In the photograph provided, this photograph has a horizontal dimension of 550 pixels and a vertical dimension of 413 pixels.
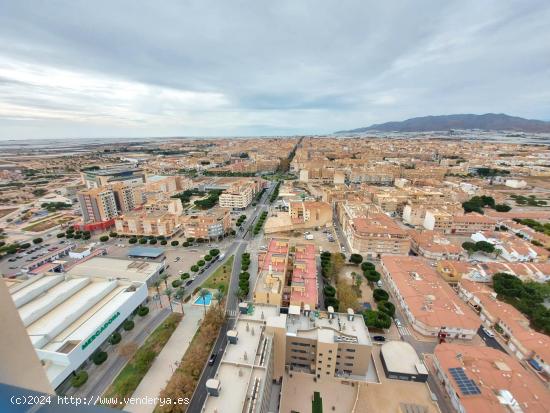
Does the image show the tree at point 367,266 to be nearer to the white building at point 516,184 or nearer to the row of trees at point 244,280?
the row of trees at point 244,280

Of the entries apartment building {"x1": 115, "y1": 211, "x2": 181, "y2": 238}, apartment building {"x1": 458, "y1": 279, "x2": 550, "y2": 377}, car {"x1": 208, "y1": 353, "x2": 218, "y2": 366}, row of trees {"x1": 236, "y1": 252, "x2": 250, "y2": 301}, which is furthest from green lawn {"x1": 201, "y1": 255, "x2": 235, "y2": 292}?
apartment building {"x1": 458, "y1": 279, "x2": 550, "y2": 377}

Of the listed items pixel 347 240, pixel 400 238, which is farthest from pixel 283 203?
pixel 400 238

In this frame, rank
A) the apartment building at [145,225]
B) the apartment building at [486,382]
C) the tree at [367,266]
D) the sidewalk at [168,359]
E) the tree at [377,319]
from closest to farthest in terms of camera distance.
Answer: the apartment building at [486,382], the sidewalk at [168,359], the tree at [377,319], the tree at [367,266], the apartment building at [145,225]

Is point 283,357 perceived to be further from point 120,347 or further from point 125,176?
point 125,176

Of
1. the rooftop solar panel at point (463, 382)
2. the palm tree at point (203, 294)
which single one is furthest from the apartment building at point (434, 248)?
the palm tree at point (203, 294)

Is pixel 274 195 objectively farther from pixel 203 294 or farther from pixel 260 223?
pixel 203 294

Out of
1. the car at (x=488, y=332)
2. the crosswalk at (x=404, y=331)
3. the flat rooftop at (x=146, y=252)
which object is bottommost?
the car at (x=488, y=332)

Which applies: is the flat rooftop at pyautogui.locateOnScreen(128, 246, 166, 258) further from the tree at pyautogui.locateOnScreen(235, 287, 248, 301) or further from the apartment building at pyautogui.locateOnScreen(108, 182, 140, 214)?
the apartment building at pyautogui.locateOnScreen(108, 182, 140, 214)
